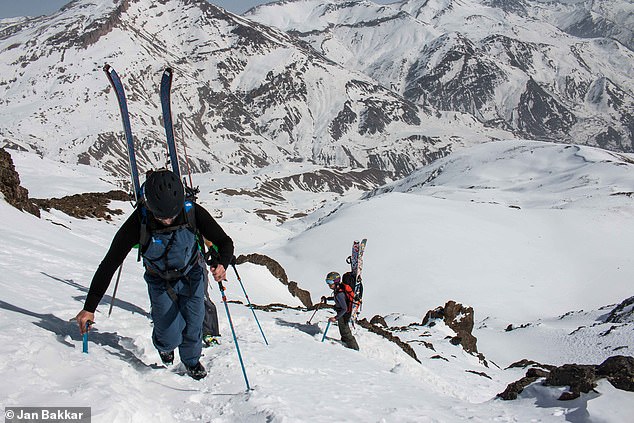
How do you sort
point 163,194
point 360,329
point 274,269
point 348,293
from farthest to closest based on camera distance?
point 274,269 < point 360,329 < point 348,293 < point 163,194

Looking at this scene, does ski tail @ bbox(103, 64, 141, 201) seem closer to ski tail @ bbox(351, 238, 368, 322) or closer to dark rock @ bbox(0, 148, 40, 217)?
ski tail @ bbox(351, 238, 368, 322)

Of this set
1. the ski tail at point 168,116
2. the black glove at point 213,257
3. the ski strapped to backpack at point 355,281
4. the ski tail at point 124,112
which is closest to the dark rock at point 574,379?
the black glove at point 213,257

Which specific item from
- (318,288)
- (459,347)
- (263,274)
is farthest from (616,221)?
(263,274)

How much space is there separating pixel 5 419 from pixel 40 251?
843 centimetres

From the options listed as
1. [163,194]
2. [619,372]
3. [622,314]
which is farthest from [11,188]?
[622,314]

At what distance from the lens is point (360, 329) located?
544 inches

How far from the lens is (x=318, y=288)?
41594 millimetres

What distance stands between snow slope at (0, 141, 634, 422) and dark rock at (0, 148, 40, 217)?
1418mm

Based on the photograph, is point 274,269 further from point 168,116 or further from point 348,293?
point 168,116

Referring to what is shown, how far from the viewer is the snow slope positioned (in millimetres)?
5410

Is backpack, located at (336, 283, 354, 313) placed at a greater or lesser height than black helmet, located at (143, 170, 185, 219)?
lesser

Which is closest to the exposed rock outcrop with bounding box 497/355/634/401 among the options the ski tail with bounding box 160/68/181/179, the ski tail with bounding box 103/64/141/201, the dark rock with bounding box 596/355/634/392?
the dark rock with bounding box 596/355/634/392

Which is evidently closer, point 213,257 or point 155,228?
point 155,228

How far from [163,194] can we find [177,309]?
5.00ft
